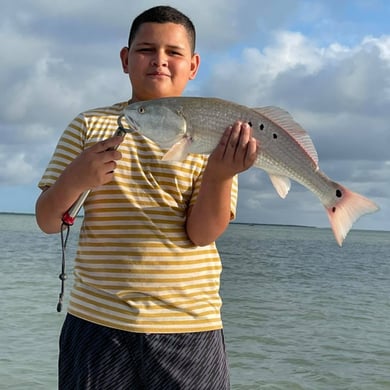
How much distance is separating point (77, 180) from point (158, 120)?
1.24 ft

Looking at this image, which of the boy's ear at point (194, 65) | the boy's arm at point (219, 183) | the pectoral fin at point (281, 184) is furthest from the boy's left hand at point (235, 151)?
the boy's ear at point (194, 65)

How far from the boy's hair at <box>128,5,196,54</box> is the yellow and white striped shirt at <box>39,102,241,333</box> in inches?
18.0

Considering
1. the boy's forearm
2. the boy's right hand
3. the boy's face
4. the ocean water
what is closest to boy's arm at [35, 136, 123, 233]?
the boy's right hand

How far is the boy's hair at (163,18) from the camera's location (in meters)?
2.80

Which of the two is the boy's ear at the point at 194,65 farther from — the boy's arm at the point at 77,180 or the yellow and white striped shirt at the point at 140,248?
the boy's arm at the point at 77,180

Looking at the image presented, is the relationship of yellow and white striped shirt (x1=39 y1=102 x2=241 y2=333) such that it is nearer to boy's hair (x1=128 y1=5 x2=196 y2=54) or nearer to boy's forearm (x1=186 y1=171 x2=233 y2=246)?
boy's forearm (x1=186 y1=171 x2=233 y2=246)

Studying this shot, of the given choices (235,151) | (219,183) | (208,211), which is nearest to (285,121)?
(235,151)

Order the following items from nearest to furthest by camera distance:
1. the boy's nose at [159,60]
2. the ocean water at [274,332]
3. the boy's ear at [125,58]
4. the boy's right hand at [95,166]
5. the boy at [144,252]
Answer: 1. the boy's right hand at [95,166]
2. the boy at [144,252]
3. the boy's nose at [159,60]
4. the boy's ear at [125,58]
5. the ocean water at [274,332]

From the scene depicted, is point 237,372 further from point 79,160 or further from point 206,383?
point 79,160

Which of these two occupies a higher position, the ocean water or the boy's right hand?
the boy's right hand

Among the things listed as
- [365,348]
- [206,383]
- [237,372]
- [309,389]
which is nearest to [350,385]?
[309,389]

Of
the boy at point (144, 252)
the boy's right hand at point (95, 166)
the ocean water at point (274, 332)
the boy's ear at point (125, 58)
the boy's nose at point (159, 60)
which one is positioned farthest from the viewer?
the ocean water at point (274, 332)

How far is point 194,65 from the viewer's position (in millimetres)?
2955

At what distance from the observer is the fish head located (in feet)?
7.94
